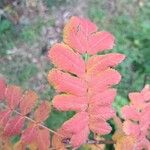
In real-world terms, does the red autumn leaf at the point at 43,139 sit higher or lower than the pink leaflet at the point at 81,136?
lower

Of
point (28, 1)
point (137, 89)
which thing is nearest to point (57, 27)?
point (28, 1)

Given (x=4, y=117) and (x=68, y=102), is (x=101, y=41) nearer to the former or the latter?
(x=68, y=102)

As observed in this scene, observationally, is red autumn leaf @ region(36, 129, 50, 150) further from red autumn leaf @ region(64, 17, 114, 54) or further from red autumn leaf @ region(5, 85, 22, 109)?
red autumn leaf @ region(64, 17, 114, 54)

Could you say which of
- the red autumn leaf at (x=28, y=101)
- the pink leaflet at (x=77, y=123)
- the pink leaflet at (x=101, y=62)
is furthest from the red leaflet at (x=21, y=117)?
the pink leaflet at (x=101, y=62)

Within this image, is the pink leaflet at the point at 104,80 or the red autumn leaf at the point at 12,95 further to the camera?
the red autumn leaf at the point at 12,95

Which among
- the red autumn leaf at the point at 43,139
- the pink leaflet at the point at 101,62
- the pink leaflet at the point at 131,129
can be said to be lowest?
the red autumn leaf at the point at 43,139

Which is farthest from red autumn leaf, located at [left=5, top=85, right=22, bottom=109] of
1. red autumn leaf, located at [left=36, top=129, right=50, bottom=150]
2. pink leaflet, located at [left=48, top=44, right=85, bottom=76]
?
pink leaflet, located at [left=48, top=44, right=85, bottom=76]

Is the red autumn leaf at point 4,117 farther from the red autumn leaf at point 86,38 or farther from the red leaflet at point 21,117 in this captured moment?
the red autumn leaf at point 86,38
